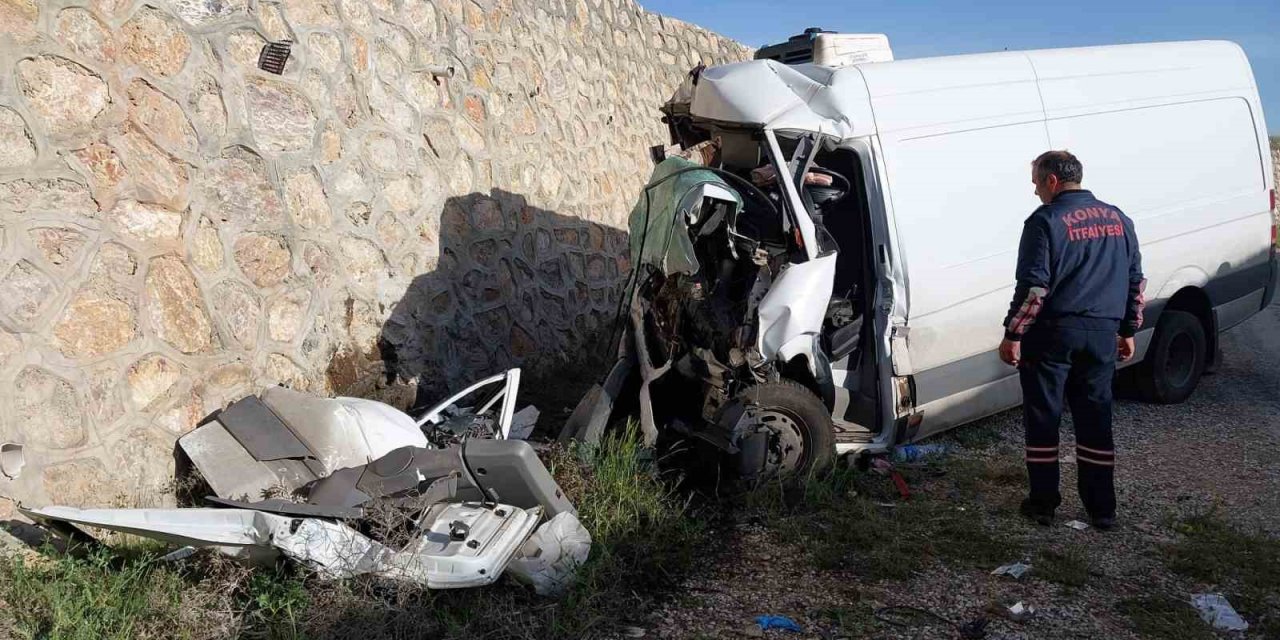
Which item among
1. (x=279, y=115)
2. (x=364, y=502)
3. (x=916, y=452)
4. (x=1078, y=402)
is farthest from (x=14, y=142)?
(x=1078, y=402)

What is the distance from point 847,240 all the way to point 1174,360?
323 centimetres

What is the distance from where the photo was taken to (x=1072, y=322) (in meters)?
4.88

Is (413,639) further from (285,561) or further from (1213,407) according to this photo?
(1213,407)

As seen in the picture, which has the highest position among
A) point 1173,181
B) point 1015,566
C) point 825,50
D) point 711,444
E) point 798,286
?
point 825,50

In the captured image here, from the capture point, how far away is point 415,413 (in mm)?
6289

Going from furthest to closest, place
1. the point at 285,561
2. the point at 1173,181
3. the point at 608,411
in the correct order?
the point at 1173,181
the point at 608,411
the point at 285,561

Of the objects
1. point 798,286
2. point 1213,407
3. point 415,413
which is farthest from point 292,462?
point 1213,407

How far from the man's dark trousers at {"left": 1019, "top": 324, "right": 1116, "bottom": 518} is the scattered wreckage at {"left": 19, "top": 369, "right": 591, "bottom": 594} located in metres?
2.47

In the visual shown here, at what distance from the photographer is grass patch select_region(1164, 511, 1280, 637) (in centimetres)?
409

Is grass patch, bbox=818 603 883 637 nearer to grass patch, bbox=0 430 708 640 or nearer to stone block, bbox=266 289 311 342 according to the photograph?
grass patch, bbox=0 430 708 640

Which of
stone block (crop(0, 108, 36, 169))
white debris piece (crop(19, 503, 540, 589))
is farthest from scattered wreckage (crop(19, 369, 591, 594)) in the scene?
stone block (crop(0, 108, 36, 169))

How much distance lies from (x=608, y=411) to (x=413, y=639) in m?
2.04

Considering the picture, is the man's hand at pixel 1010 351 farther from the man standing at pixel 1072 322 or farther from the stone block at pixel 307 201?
the stone block at pixel 307 201

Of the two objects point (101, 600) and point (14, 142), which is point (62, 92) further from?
point (101, 600)
